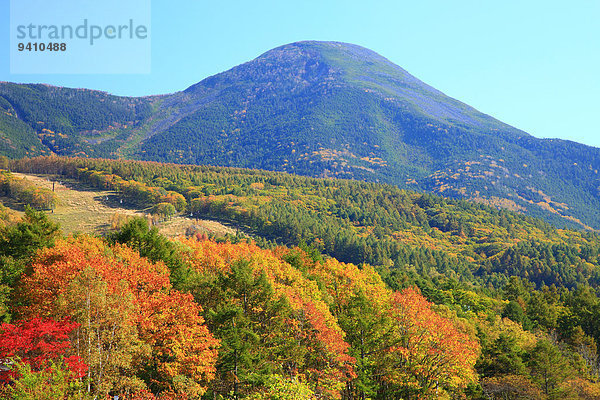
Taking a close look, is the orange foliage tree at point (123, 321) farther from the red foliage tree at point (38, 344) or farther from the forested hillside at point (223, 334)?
the red foliage tree at point (38, 344)

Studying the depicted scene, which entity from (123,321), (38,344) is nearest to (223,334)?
(123,321)

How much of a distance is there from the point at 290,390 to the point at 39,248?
35.9 meters

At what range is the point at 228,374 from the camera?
141 ft

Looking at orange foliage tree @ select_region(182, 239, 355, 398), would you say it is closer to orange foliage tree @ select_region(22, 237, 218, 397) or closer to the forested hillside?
the forested hillside

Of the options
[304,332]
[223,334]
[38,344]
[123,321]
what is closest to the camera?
[38,344]

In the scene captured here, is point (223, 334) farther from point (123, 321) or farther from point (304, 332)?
point (123, 321)

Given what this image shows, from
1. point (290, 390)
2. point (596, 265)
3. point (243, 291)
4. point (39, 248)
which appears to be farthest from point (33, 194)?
point (596, 265)

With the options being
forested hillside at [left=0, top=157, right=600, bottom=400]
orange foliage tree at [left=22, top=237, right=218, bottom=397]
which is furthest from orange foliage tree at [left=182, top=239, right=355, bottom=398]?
orange foliage tree at [left=22, top=237, right=218, bottom=397]

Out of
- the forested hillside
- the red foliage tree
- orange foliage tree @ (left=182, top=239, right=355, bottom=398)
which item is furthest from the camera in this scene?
orange foliage tree @ (left=182, top=239, right=355, bottom=398)

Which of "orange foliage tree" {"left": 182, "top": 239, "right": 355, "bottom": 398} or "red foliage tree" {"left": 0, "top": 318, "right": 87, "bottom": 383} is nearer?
"red foliage tree" {"left": 0, "top": 318, "right": 87, "bottom": 383}

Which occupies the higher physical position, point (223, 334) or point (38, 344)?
point (38, 344)

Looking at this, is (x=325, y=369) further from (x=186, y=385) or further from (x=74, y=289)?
(x=74, y=289)

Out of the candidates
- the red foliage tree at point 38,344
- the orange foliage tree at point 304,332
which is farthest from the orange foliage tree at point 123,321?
the orange foliage tree at point 304,332

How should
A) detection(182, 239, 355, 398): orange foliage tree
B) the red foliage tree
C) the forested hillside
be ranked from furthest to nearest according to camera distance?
detection(182, 239, 355, 398): orange foliage tree < the forested hillside < the red foliage tree
